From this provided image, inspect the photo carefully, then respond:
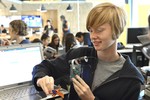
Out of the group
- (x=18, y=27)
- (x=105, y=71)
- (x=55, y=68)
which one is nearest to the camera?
(x=105, y=71)

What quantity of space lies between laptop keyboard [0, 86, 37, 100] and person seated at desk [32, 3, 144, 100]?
0.25 m

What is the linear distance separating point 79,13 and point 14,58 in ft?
29.2

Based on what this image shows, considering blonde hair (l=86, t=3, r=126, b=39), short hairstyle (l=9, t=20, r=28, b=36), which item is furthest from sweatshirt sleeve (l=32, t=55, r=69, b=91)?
short hairstyle (l=9, t=20, r=28, b=36)

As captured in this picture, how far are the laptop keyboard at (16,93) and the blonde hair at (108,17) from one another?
600 millimetres

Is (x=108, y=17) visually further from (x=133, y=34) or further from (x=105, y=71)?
(x=133, y=34)

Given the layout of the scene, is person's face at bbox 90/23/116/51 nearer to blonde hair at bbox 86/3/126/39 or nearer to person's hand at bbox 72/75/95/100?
blonde hair at bbox 86/3/126/39

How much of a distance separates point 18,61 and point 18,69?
2.0 inches

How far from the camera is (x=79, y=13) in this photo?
33.6 ft

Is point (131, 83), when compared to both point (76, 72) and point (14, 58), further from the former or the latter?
point (14, 58)

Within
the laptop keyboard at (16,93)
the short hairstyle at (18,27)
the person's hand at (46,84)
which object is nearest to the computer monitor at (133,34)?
the short hairstyle at (18,27)

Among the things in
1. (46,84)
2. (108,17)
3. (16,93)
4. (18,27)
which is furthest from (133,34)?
(46,84)

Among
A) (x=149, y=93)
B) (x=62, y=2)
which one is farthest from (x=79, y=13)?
(x=149, y=93)

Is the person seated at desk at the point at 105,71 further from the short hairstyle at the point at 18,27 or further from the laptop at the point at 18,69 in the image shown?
the short hairstyle at the point at 18,27

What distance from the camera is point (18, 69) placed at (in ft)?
4.96
